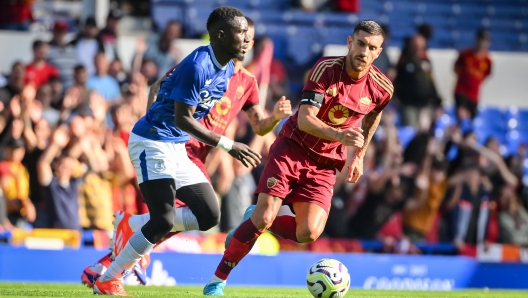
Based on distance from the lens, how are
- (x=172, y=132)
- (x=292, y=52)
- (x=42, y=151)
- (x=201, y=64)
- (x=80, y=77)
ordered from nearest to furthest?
(x=201, y=64)
(x=172, y=132)
(x=42, y=151)
(x=80, y=77)
(x=292, y=52)

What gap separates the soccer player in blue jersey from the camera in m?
7.03

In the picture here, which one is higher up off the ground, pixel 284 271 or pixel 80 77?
pixel 80 77

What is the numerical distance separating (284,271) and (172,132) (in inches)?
197

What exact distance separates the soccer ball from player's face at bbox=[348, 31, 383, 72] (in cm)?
179

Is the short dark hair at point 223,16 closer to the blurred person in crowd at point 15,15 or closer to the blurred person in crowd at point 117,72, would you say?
the blurred person in crowd at point 117,72

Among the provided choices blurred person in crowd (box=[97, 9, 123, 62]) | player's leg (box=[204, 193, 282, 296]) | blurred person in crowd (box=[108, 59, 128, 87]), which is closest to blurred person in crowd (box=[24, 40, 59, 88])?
blurred person in crowd (box=[108, 59, 128, 87])

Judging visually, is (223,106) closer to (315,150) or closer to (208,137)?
(315,150)

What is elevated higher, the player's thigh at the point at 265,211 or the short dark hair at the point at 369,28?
the short dark hair at the point at 369,28

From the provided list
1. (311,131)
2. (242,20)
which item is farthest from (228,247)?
(242,20)

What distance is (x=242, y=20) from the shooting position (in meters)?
7.33

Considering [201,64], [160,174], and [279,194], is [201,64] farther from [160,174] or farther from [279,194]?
Result: [279,194]

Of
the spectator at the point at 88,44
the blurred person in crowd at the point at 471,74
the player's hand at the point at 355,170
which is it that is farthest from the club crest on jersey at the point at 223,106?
the blurred person in crowd at the point at 471,74

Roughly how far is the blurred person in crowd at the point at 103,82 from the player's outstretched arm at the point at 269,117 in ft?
17.0

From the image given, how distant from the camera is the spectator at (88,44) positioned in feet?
45.4
